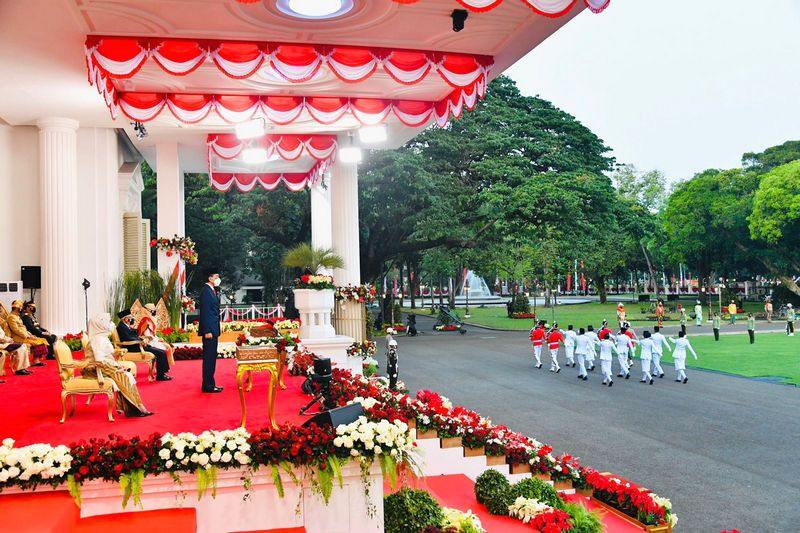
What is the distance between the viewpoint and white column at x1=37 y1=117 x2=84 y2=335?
1438cm

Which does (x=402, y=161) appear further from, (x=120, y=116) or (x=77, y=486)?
(x=77, y=486)

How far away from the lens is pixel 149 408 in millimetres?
7680

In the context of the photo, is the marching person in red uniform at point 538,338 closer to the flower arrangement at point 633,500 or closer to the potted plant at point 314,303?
the potted plant at point 314,303

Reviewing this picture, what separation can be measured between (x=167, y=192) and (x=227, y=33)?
8.88 metres

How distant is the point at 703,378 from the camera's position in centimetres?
1797

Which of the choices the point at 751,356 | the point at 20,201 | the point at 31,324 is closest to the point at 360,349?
the point at 31,324

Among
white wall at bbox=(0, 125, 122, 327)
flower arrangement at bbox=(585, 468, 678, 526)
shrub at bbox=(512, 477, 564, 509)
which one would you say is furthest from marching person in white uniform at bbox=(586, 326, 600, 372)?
white wall at bbox=(0, 125, 122, 327)

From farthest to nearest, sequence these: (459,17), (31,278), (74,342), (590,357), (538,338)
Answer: (538,338) → (590,357) → (31,278) → (74,342) → (459,17)

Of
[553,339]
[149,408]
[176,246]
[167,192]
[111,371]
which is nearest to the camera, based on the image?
[111,371]

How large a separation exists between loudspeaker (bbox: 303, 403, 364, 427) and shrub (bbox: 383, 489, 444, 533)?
3.05 feet

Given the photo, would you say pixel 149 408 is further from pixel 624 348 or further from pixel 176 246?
pixel 624 348

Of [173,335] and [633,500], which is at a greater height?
[173,335]

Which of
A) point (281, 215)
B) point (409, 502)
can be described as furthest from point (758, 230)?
point (409, 502)

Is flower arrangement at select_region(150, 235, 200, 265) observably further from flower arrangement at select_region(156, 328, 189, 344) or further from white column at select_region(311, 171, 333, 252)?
white column at select_region(311, 171, 333, 252)
